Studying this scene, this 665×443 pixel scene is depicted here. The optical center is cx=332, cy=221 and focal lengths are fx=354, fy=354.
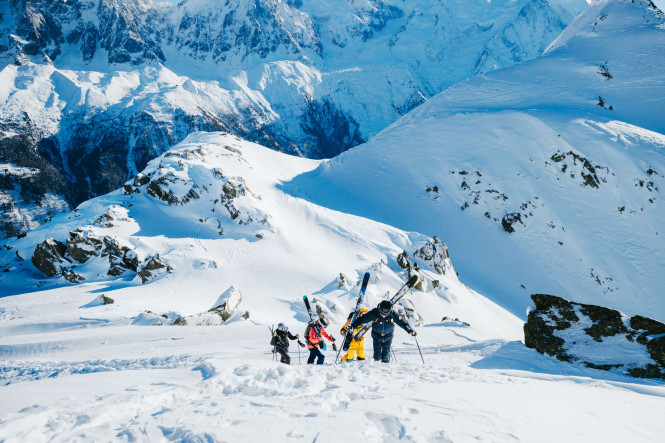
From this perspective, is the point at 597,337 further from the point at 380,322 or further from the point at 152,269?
the point at 152,269

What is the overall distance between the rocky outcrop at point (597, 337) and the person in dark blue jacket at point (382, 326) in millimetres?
4781

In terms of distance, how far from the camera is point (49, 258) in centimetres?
2612

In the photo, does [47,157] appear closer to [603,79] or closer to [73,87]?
[73,87]

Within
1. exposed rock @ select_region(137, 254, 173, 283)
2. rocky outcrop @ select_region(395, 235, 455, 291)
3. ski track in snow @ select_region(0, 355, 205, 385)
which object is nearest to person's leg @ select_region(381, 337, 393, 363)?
ski track in snow @ select_region(0, 355, 205, 385)

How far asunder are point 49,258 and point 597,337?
1291 inches

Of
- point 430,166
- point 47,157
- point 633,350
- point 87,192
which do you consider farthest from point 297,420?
point 47,157

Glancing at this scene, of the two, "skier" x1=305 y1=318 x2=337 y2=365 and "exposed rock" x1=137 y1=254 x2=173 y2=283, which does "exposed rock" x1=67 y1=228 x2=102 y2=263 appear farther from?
"skier" x1=305 y1=318 x2=337 y2=365

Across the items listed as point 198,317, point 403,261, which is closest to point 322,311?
point 198,317

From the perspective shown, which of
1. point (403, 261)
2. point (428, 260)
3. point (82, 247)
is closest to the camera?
point (82, 247)

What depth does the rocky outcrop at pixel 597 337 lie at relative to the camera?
9719 millimetres

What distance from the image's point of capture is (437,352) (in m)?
12.3

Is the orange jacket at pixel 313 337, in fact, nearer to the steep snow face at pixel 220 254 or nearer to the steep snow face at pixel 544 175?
the steep snow face at pixel 220 254

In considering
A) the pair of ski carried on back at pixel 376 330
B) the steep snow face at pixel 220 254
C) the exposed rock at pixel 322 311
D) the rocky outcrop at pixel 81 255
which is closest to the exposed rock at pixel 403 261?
the steep snow face at pixel 220 254

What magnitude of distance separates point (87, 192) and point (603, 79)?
185 metres
